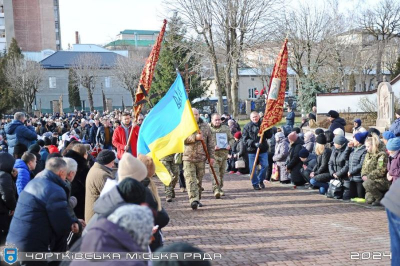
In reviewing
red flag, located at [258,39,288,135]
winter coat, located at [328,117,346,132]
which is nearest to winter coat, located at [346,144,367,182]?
red flag, located at [258,39,288,135]

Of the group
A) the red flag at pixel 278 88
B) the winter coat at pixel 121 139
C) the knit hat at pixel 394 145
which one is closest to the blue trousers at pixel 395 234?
the knit hat at pixel 394 145

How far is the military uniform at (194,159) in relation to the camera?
9.63 metres

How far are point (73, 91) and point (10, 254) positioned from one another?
57280mm

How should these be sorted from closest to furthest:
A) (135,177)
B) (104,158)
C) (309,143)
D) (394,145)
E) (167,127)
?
1. (135,177)
2. (104,158)
3. (394,145)
4. (167,127)
5. (309,143)

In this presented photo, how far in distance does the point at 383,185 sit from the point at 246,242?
11.6ft

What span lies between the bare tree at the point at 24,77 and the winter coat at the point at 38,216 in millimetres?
49088

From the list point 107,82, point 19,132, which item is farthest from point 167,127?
point 107,82

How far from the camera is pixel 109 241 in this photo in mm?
2695

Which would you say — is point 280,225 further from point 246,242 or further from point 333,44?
point 333,44

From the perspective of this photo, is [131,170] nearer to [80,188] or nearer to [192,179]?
[80,188]

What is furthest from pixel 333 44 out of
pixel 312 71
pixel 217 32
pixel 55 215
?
pixel 55 215

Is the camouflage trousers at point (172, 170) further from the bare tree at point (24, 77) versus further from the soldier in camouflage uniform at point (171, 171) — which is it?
the bare tree at point (24, 77)

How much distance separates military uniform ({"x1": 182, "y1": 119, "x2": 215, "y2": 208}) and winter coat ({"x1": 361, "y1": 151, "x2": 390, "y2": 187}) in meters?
3.16

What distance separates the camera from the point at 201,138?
9492 millimetres
